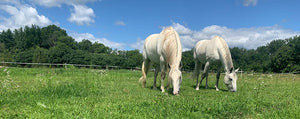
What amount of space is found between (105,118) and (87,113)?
46cm

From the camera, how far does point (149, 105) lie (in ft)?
13.6

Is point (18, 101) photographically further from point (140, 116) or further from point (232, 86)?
point (232, 86)

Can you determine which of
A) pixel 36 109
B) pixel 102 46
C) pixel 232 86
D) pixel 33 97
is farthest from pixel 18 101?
pixel 102 46

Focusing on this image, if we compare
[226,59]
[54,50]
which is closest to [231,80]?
[226,59]

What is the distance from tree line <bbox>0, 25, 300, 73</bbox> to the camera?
161ft

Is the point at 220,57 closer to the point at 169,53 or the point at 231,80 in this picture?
the point at 231,80

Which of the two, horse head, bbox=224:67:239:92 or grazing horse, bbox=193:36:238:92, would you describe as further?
grazing horse, bbox=193:36:238:92

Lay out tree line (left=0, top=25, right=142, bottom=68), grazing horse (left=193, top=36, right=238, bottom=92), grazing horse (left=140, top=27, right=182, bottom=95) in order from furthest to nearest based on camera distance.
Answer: tree line (left=0, top=25, right=142, bottom=68) → grazing horse (left=193, top=36, right=238, bottom=92) → grazing horse (left=140, top=27, right=182, bottom=95)

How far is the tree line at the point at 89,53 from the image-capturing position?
1928 inches

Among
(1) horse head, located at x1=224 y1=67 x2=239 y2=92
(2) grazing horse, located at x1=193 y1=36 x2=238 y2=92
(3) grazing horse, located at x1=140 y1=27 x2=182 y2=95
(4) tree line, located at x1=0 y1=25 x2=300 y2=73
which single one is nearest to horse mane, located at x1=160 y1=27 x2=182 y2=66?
(3) grazing horse, located at x1=140 y1=27 x2=182 y2=95

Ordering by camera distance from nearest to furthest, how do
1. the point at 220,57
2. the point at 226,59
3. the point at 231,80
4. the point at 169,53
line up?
the point at 169,53 < the point at 231,80 < the point at 226,59 < the point at 220,57

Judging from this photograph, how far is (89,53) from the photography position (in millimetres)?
66812

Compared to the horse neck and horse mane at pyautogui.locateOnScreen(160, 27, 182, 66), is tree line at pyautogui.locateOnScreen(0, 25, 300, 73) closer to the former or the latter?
the horse neck

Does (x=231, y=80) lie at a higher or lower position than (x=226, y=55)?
lower
